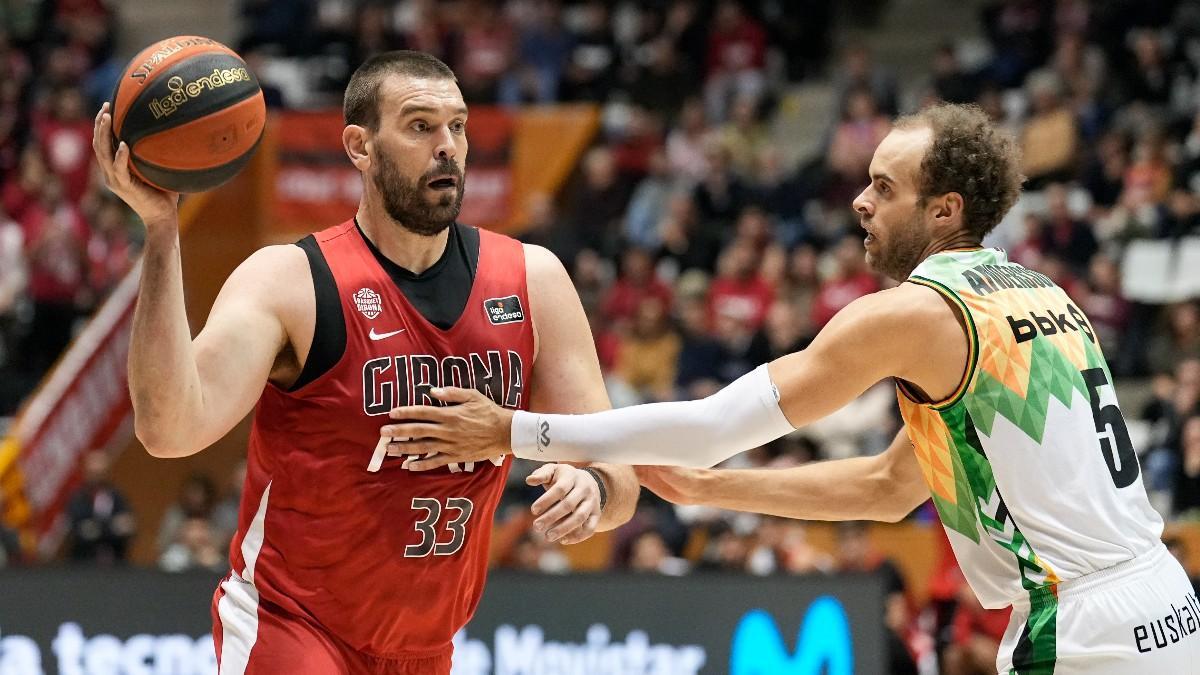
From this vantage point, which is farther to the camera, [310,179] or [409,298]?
[310,179]

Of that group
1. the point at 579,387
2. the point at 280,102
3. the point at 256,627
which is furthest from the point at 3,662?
the point at 280,102

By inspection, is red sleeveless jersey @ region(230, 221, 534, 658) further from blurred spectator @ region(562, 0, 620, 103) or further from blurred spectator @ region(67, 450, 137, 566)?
blurred spectator @ region(562, 0, 620, 103)

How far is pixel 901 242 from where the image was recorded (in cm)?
491

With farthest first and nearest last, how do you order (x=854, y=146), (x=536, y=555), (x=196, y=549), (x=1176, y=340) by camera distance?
(x=854, y=146), (x=1176, y=340), (x=196, y=549), (x=536, y=555)

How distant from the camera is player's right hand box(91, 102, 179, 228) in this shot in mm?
4348

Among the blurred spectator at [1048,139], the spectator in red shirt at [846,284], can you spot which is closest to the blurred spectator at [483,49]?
the spectator in red shirt at [846,284]

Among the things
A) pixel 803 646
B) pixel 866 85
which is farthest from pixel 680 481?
pixel 866 85

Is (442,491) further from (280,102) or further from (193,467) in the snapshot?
(280,102)

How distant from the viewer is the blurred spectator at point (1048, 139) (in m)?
15.7

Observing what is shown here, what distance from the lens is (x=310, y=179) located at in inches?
706

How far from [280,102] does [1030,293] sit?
15405 mm

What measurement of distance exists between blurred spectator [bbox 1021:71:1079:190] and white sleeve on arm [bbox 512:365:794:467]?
448 inches

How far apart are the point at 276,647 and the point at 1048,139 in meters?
12.5

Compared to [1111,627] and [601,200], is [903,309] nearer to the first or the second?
[1111,627]
